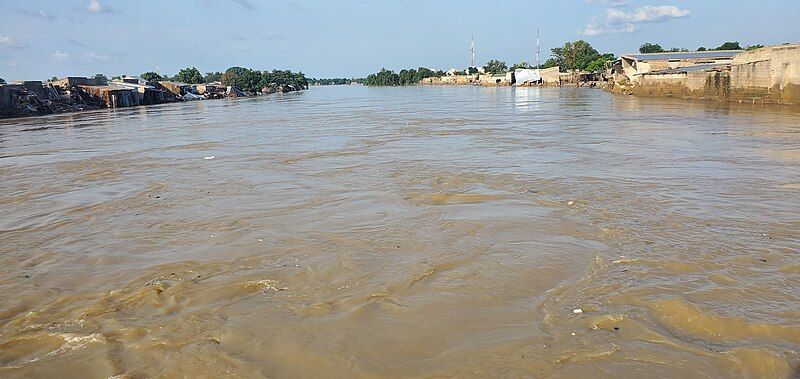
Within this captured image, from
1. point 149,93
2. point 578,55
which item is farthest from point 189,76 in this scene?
point 578,55

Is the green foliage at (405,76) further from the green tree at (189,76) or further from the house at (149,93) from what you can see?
the house at (149,93)

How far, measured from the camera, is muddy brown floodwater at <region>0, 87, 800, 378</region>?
9.40 feet

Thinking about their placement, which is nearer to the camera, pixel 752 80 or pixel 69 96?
pixel 752 80

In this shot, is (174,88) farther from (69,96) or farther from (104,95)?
(69,96)

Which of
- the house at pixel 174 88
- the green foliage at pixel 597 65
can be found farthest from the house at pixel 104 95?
the green foliage at pixel 597 65

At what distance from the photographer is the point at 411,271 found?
4102 mm

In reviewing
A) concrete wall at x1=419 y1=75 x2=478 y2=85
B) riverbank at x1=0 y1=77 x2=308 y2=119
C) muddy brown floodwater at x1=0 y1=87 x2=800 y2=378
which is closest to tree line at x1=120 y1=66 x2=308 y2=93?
riverbank at x1=0 y1=77 x2=308 y2=119

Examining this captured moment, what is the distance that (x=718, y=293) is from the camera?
Result: 3.48 m

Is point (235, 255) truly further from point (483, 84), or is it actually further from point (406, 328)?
point (483, 84)

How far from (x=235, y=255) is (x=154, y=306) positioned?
1065 millimetres

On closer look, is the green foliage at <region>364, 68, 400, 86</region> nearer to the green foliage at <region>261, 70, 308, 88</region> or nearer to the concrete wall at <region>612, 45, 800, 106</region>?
the green foliage at <region>261, 70, 308, 88</region>

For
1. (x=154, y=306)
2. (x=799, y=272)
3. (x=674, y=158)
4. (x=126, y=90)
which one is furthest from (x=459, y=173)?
(x=126, y=90)

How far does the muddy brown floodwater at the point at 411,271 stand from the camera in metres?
2.87

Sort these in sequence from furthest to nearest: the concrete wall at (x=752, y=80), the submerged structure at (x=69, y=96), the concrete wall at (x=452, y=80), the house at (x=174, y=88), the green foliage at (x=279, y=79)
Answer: the concrete wall at (x=452, y=80), the green foliage at (x=279, y=79), the house at (x=174, y=88), the submerged structure at (x=69, y=96), the concrete wall at (x=752, y=80)
